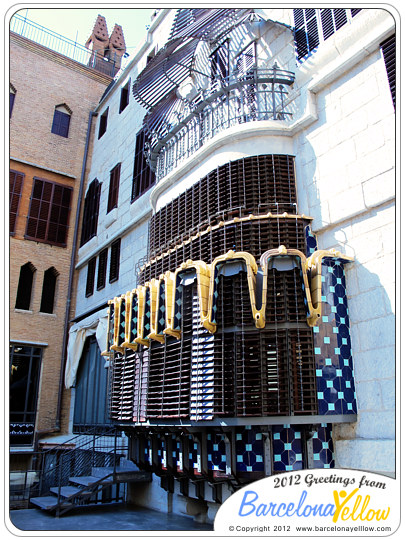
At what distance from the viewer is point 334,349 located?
666cm

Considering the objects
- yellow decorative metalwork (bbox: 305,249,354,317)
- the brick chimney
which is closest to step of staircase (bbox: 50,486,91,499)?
yellow decorative metalwork (bbox: 305,249,354,317)

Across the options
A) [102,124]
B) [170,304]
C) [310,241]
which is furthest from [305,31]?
[102,124]

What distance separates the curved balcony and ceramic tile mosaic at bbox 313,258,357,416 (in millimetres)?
3515

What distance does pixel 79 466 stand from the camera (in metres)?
12.2

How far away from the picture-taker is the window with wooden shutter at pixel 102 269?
16.1 meters

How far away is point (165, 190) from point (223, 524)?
7970mm

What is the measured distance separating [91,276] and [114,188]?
3.35m

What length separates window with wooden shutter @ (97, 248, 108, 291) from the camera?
16141 mm

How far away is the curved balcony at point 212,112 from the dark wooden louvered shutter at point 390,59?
6.52ft

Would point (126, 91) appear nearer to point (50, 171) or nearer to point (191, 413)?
point (50, 171)

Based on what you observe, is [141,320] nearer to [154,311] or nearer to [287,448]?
[154,311]

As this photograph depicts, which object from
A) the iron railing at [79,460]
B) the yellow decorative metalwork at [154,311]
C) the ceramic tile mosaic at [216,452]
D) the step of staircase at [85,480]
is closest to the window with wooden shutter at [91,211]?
the iron railing at [79,460]

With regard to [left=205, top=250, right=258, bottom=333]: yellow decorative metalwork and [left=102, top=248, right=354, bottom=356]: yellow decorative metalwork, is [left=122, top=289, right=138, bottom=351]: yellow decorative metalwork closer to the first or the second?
[left=102, top=248, right=354, bottom=356]: yellow decorative metalwork

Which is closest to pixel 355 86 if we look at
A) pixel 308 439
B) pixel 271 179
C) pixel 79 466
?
pixel 271 179
